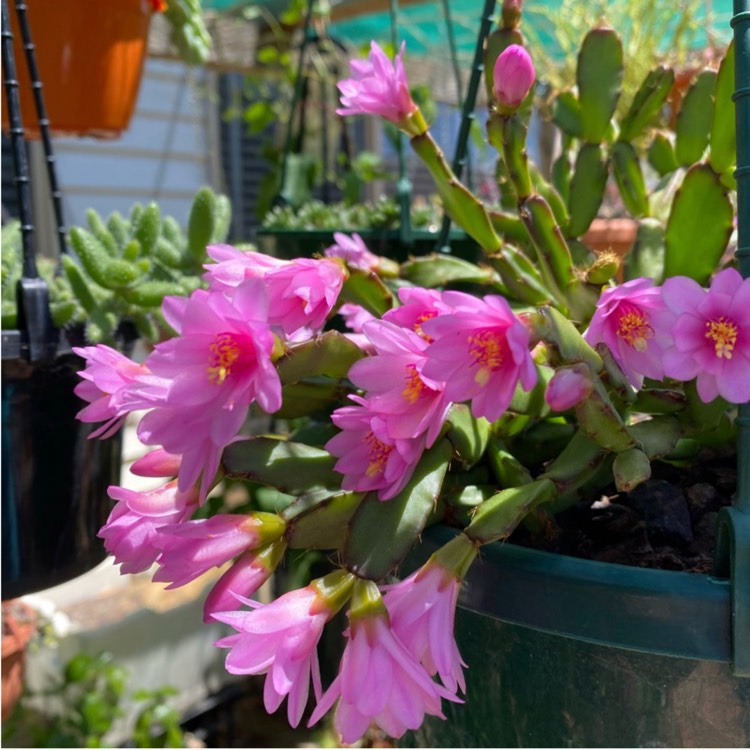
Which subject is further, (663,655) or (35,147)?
(35,147)

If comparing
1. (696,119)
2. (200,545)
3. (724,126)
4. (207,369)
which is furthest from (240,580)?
(696,119)

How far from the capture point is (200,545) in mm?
518

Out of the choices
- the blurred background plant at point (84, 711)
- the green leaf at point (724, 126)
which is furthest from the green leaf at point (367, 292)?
the blurred background plant at point (84, 711)

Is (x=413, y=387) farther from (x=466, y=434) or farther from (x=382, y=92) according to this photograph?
(x=382, y=92)

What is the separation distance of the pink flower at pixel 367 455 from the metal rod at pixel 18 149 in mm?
415

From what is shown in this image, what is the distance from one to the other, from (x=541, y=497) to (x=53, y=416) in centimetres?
54

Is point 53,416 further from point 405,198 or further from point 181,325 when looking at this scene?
point 405,198

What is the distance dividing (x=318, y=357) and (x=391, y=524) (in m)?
0.12

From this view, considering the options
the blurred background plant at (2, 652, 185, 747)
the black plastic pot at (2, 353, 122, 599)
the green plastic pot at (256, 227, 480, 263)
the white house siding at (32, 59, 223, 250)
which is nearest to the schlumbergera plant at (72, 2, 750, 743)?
the black plastic pot at (2, 353, 122, 599)

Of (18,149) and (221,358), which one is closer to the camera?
(221,358)

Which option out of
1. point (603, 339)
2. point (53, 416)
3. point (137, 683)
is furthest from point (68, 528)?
point (137, 683)

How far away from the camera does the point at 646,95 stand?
91cm

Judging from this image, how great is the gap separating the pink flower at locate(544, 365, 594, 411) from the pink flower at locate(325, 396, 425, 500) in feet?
0.30

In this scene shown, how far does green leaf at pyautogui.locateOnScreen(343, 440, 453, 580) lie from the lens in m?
0.51
